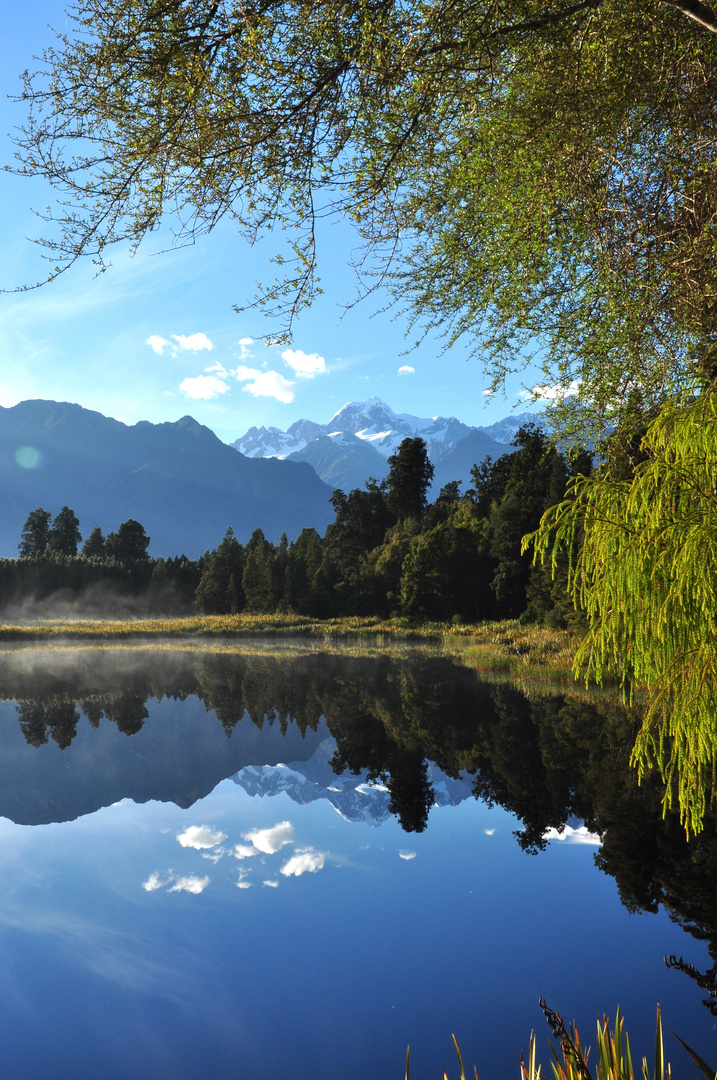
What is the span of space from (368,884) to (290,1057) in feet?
6.29

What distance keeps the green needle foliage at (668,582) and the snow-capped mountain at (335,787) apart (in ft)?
10.8

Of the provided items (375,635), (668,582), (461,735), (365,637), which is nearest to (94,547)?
(365,637)

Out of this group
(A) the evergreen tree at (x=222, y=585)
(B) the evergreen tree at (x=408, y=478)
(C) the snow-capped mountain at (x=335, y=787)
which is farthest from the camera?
(A) the evergreen tree at (x=222, y=585)

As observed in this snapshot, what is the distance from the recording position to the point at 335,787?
259 inches

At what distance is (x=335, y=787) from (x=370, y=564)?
40540 millimetres

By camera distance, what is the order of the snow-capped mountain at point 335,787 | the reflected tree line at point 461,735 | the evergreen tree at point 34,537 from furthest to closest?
1. the evergreen tree at point 34,537
2. the snow-capped mountain at point 335,787
3. the reflected tree line at point 461,735

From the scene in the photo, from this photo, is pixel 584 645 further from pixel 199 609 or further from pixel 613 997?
pixel 199 609

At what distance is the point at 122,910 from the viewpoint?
419 cm

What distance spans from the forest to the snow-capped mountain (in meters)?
15.6

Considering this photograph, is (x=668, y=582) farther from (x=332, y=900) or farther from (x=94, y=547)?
(x=94, y=547)

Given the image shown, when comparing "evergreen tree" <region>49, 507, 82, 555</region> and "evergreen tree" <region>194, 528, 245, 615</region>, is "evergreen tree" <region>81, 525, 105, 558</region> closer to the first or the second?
"evergreen tree" <region>49, 507, 82, 555</region>

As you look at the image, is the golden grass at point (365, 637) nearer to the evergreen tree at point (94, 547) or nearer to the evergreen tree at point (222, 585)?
the evergreen tree at point (222, 585)

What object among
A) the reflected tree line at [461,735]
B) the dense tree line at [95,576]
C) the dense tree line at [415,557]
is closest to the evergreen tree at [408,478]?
the dense tree line at [415,557]

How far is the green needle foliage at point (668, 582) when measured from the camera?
3188 millimetres
